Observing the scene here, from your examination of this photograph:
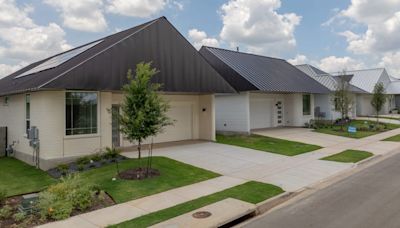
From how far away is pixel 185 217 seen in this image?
739 centimetres

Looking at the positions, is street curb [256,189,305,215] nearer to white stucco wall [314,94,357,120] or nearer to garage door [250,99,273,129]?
garage door [250,99,273,129]

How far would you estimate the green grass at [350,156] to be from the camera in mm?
14288

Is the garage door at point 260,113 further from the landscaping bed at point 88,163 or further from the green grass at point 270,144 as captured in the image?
the landscaping bed at point 88,163

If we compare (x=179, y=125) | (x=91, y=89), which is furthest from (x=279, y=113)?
(x=91, y=89)

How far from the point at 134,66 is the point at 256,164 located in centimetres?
692

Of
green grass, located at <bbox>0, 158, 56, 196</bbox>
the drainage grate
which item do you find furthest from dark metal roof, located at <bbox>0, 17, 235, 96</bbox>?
the drainage grate

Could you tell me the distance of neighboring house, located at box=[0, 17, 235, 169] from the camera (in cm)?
1304

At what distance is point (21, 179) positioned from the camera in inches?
460

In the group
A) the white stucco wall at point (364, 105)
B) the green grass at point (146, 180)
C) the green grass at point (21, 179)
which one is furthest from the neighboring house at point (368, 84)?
the green grass at point (21, 179)

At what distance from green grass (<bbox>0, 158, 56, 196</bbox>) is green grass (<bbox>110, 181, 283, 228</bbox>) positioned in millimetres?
4716

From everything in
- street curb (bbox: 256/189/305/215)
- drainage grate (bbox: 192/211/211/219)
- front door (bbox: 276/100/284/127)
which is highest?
front door (bbox: 276/100/284/127)

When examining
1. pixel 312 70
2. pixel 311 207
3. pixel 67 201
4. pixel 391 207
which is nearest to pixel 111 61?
pixel 67 201

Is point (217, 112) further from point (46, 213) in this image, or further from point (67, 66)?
point (46, 213)

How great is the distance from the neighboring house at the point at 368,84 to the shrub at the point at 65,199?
4001cm
